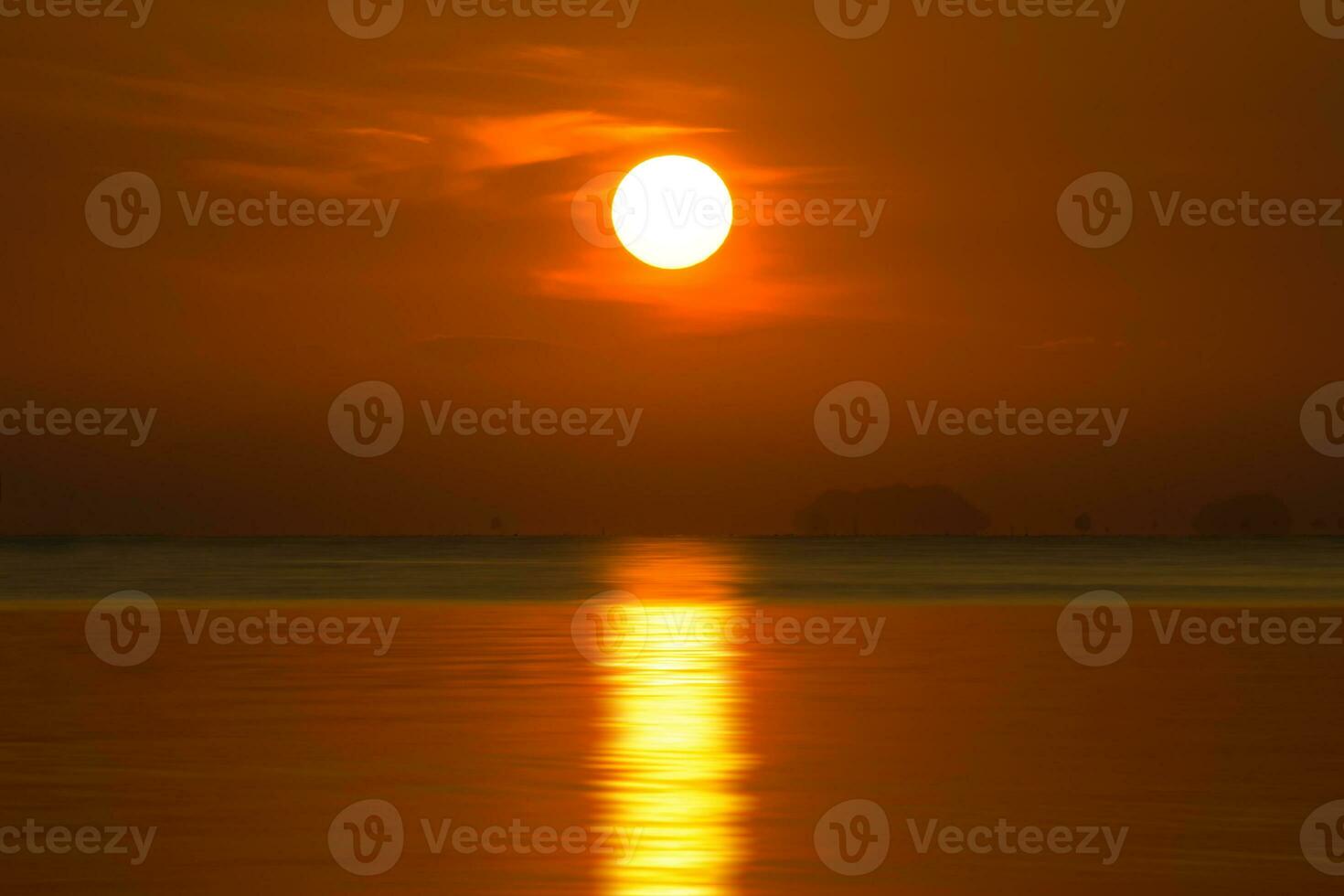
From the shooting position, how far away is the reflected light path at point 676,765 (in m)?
12.2

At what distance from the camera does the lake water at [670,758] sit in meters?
12.4

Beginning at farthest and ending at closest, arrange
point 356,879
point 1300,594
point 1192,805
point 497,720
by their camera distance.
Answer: point 1300,594 → point 497,720 → point 1192,805 → point 356,879

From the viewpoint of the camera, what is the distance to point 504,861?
12.5 metres

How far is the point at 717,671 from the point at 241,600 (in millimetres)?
29625

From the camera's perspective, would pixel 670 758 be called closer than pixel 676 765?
No

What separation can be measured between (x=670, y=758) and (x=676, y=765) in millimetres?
487

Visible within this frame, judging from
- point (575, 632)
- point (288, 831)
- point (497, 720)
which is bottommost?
point (288, 831)

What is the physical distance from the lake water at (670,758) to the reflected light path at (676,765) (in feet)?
0.16

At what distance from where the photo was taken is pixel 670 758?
683 inches

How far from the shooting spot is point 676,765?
16.9 m

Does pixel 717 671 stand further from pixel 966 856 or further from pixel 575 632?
pixel 966 856

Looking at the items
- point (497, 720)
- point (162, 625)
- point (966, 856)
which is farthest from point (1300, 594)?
point (966, 856)

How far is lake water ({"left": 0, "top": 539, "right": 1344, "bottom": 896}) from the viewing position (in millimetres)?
12367

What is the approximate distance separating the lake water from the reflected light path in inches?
2.0
